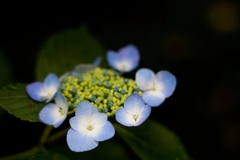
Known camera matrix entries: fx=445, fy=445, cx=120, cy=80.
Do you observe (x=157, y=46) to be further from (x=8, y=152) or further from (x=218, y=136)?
(x=8, y=152)

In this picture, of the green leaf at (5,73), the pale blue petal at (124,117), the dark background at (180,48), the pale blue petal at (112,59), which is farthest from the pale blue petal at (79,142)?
the dark background at (180,48)

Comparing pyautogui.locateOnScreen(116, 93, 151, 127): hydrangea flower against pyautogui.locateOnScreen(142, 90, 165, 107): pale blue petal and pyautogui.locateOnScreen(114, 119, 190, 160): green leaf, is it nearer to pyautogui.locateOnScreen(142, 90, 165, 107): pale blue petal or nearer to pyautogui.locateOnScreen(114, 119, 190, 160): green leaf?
pyautogui.locateOnScreen(142, 90, 165, 107): pale blue petal

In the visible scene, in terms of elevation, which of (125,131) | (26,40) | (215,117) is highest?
(26,40)

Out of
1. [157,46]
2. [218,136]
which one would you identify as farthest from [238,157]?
[157,46]

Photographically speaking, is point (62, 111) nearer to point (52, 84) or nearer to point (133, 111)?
point (52, 84)

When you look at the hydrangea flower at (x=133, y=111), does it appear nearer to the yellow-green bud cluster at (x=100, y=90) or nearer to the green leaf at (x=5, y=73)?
the yellow-green bud cluster at (x=100, y=90)

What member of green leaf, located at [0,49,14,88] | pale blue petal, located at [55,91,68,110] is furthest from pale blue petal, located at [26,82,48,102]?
green leaf, located at [0,49,14,88]
